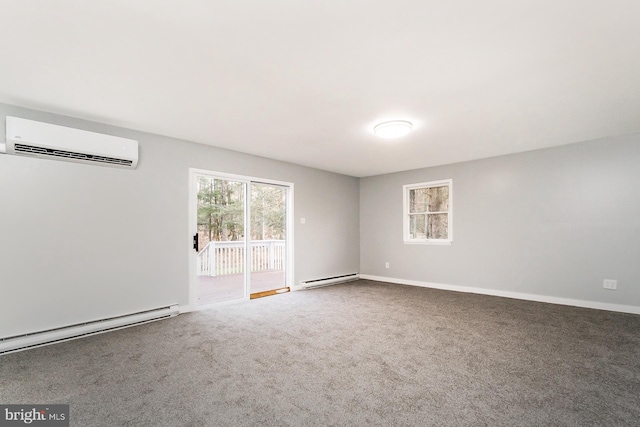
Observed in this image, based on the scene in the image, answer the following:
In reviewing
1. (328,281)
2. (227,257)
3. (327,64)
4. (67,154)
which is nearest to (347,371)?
(327,64)

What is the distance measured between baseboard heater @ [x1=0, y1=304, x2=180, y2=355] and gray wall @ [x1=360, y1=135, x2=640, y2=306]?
4584 millimetres

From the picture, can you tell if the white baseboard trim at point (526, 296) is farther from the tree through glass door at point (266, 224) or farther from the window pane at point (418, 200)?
the tree through glass door at point (266, 224)

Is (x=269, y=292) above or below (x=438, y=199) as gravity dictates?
below

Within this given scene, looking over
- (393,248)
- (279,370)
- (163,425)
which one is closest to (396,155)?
(393,248)

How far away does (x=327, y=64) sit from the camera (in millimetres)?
2320

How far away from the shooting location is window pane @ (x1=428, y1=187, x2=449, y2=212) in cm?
586

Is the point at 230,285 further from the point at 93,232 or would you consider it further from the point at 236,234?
the point at 93,232

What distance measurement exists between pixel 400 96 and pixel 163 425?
313 centimetres

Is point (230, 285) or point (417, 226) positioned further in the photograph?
point (417, 226)

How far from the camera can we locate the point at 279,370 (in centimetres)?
246

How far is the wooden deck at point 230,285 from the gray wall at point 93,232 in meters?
0.89

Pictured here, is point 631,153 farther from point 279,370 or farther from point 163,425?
point 163,425

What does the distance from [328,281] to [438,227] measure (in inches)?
97.6

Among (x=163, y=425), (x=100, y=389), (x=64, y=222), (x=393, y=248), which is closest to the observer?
(x=163, y=425)
